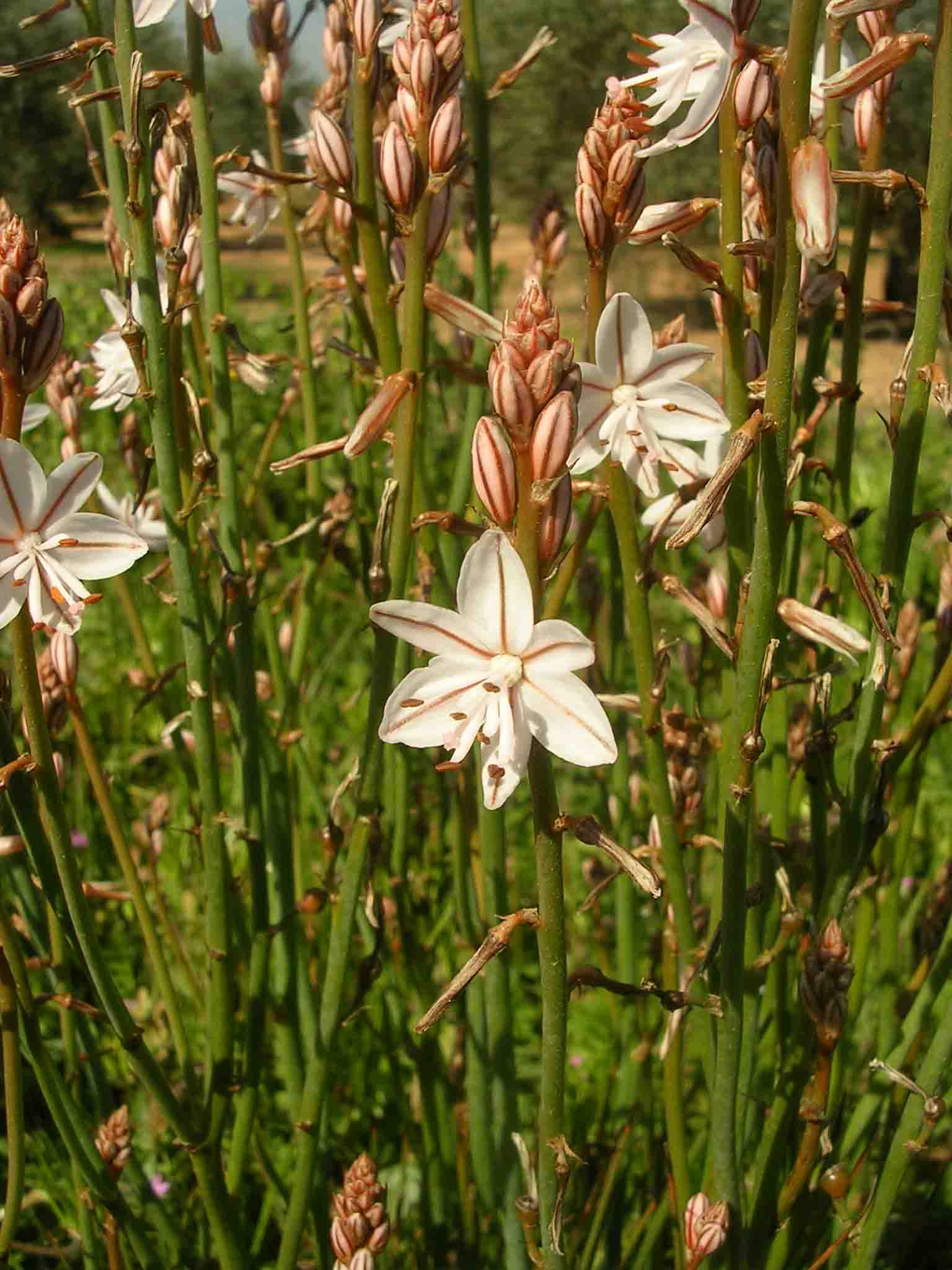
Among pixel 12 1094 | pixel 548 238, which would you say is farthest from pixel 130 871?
pixel 548 238

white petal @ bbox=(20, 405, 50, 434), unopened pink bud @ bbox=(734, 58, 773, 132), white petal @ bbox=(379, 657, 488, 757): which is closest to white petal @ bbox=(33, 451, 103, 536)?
white petal @ bbox=(20, 405, 50, 434)

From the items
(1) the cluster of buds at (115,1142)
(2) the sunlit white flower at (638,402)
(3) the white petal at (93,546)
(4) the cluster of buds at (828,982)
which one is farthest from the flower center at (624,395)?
(1) the cluster of buds at (115,1142)

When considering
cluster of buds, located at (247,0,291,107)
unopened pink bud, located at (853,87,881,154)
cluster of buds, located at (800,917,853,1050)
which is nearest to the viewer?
cluster of buds, located at (800,917,853,1050)

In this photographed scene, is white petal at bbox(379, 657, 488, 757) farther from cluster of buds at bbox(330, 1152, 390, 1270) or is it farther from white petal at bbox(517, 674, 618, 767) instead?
cluster of buds at bbox(330, 1152, 390, 1270)

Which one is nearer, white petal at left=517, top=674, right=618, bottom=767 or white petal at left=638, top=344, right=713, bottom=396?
white petal at left=517, top=674, right=618, bottom=767

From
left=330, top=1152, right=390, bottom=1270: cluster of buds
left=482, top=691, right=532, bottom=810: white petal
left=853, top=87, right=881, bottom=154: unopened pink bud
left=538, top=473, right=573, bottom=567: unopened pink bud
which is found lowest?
left=330, top=1152, right=390, bottom=1270: cluster of buds

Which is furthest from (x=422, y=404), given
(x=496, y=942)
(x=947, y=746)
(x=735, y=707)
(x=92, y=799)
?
(x=947, y=746)

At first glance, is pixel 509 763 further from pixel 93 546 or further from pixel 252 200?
pixel 252 200

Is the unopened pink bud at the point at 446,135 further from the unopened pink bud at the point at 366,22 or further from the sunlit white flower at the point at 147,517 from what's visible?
the sunlit white flower at the point at 147,517
